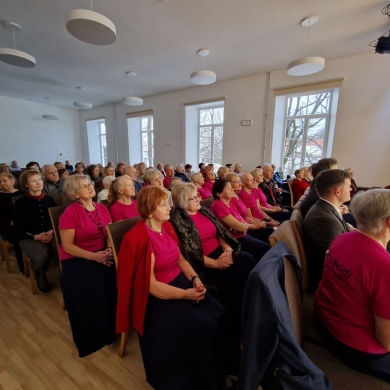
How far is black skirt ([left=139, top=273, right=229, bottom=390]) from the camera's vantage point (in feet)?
3.36

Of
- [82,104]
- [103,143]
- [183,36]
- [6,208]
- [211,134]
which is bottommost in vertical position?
[6,208]

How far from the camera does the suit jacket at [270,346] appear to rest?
2.27ft

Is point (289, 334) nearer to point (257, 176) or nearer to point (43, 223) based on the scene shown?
point (43, 223)

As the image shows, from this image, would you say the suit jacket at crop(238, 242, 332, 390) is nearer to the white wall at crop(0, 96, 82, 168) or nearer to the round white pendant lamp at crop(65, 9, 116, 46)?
the round white pendant lamp at crop(65, 9, 116, 46)

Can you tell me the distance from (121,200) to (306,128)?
18.6 ft

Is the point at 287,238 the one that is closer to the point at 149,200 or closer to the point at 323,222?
the point at 323,222

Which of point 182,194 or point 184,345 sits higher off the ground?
point 182,194

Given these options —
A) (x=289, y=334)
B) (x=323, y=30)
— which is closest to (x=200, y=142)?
(x=323, y=30)

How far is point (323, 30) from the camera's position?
3.68 meters

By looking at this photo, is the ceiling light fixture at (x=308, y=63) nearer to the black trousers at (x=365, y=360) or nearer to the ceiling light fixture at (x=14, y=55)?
the black trousers at (x=365, y=360)

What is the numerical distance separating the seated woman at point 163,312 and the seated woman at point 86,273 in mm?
368

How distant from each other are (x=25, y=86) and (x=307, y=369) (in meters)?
9.77

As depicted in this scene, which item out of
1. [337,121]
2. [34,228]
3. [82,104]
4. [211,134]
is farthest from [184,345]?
[82,104]

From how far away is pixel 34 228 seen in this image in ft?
6.98
